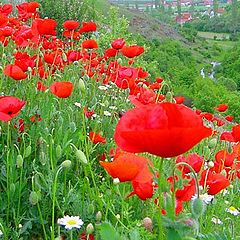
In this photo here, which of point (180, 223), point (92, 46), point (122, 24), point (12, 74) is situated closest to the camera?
point (180, 223)

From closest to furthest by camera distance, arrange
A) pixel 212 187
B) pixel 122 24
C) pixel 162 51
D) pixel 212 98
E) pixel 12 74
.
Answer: pixel 212 187, pixel 12 74, pixel 122 24, pixel 212 98, pixel 162 51

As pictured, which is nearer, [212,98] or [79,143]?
[79,143]

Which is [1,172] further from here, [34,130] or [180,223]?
[180,223]

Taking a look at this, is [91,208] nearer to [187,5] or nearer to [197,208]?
[197,208]

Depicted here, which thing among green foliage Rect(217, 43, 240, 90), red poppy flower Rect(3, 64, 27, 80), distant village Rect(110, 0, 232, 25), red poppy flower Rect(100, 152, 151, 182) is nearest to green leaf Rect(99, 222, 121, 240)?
red poppy flower Rect(100, 152, 151, 182)

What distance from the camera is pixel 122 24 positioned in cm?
1201

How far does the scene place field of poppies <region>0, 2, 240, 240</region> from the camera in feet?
3.68

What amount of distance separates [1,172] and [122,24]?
32.4ft

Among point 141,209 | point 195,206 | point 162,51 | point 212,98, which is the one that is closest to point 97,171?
point 141,209

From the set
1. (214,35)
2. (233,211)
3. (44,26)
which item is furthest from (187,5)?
(233,211)

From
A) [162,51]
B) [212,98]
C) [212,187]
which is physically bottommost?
[162,51]

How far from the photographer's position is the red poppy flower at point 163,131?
3.41 ft

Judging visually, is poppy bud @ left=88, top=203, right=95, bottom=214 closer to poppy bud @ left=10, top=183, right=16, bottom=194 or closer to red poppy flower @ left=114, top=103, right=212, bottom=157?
poppy bud @ left=10, top=183, right=16, bottom=194

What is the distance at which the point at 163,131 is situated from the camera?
1034 mm
